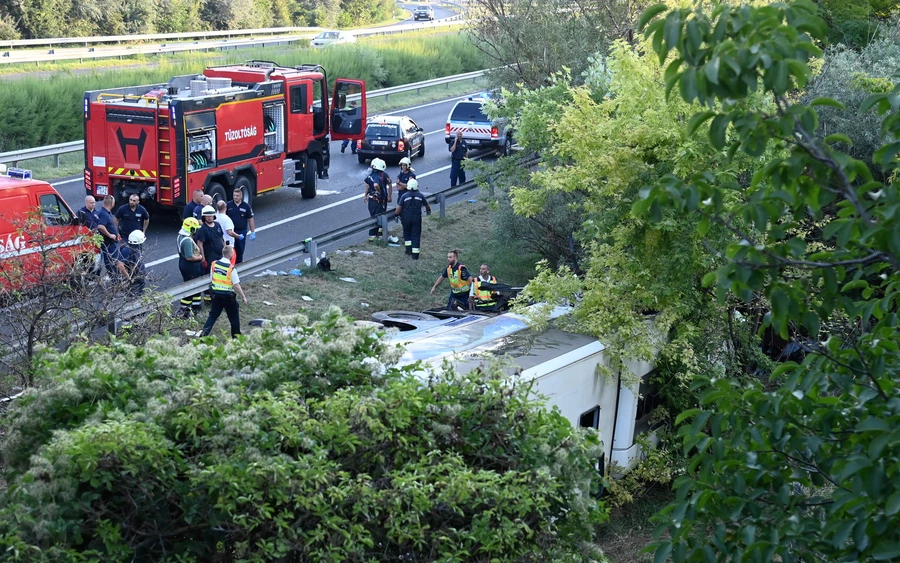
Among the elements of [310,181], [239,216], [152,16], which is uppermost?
[152,16]

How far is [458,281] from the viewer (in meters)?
14.8

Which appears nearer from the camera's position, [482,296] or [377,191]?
[482,296]

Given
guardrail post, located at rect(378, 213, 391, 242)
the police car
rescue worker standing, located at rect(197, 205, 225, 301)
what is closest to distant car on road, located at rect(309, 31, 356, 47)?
the police car

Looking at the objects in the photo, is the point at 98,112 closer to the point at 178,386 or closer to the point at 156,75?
the point at 178,386

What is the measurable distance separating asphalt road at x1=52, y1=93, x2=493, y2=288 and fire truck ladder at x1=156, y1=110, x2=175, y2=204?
1041 millimetres

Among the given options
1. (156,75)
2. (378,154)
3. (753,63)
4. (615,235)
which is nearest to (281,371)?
(753,63)

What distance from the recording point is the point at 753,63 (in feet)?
11.3

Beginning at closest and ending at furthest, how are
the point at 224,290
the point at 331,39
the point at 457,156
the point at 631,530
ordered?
the point at 631,530, the point at 224,290, the point at 457,156, the point at 331,39

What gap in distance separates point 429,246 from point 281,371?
553 inches

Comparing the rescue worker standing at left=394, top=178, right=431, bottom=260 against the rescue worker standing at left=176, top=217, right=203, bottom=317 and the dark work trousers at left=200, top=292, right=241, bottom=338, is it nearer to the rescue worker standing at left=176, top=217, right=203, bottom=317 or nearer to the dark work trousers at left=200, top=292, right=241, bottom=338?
the rescue worker standing at left=176, top=217, right=203, bottom=317

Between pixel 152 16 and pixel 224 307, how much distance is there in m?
46.2

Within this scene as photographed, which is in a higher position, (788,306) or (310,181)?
(788,306)

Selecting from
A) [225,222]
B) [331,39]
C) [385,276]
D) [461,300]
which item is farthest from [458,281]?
[331,39]

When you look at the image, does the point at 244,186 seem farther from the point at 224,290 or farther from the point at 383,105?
the point at 383,105
